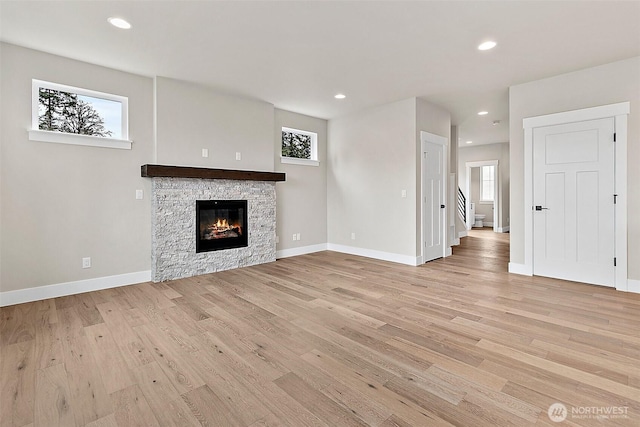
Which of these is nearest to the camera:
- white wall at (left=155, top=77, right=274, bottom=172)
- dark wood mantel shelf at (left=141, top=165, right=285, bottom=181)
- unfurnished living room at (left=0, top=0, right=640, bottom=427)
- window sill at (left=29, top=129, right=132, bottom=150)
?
unfurnished living room at (left=0, top=0, right=640, bottom=427)

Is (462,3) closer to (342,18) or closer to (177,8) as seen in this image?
(342,18)

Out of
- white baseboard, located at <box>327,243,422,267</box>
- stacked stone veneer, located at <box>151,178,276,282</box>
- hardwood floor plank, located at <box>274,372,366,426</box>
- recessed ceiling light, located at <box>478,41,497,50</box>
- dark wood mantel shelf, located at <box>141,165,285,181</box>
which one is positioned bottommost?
hardwood floor plank, located at <box>274,372,366,426</box>

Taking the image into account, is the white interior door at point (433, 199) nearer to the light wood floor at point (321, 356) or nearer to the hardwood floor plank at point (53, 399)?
the light wood floor at point (321, 356)

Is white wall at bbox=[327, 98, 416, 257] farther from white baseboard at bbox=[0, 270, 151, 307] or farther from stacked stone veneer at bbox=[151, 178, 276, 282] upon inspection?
white baseboard at bbox=[0, 270, 151, 307]

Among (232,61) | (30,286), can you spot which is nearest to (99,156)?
(30,286)

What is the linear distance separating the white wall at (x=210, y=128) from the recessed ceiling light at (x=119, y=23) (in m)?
1.30

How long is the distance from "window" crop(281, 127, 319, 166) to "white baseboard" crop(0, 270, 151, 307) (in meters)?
3.15

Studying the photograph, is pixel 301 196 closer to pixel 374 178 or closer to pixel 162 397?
pixel 374 178

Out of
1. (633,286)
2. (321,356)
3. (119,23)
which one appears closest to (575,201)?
→ (633,286)

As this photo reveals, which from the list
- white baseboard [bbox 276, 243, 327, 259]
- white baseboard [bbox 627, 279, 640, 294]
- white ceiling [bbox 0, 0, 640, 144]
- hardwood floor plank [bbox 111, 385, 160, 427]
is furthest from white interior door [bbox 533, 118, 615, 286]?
hardwood floor plank [bbox 111, 385, 160, 427]

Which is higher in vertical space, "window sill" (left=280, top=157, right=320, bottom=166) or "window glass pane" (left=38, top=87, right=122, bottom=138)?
"window glass pane" (left=38, top=87, right=122, bottom=138)

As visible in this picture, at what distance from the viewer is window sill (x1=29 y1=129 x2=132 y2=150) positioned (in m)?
3.45

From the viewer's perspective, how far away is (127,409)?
1660 mm

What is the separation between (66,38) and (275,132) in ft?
10.5
